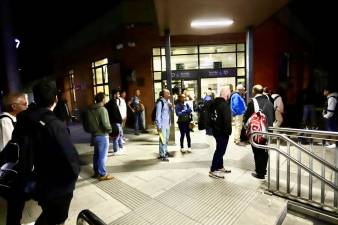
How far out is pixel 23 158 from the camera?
2359 mm

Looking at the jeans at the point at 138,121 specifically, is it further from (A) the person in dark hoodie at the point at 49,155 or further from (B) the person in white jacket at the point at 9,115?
(A) the person in dark hoodie at the point at 49,155

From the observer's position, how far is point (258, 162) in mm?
5305

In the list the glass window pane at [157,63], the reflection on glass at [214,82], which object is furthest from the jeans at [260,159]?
the glass window pane at [157,63]

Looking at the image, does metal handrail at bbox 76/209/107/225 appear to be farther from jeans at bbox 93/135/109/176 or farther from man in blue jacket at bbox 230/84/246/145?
man in blue jacket at bbox 230/84/246/145

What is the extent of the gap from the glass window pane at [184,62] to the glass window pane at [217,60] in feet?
1.18

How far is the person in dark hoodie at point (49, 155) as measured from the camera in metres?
2.38

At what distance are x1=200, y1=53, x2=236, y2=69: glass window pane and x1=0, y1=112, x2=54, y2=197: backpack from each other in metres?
11.4

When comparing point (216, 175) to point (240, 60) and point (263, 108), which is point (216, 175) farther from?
point (240, 60)

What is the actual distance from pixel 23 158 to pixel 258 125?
421 cm

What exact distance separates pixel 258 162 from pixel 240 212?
5.20 feet

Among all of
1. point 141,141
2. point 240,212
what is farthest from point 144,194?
point 141,141

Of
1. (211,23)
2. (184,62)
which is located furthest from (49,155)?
(184,62)

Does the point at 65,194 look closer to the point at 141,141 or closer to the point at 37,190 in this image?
the point at 37,190

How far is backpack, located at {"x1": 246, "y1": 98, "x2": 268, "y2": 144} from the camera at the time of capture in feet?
16.6
